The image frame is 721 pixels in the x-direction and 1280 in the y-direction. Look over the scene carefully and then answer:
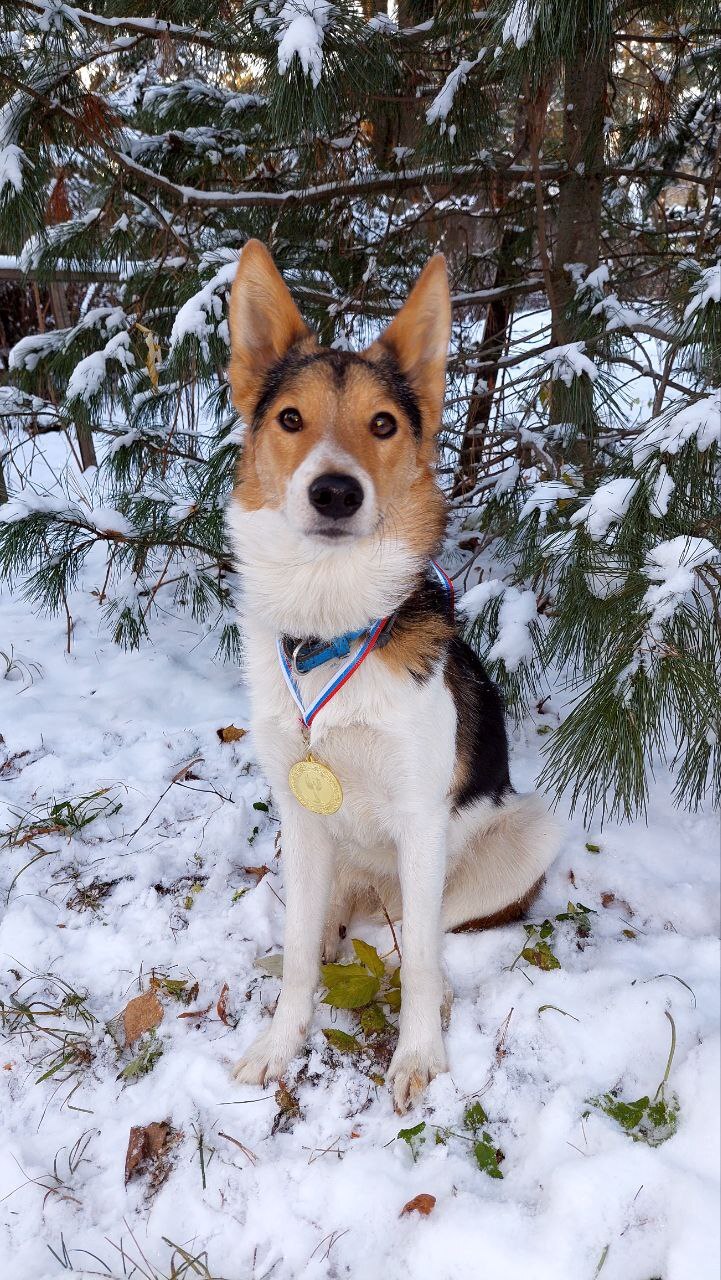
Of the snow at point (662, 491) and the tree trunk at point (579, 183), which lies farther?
the tree trunk at point (579, 183)

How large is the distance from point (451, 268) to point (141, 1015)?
4.34 meters

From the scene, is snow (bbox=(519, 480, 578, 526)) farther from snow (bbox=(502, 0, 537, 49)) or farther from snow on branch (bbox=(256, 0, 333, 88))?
snow on branch (bbox=(256, 0, 333, 88))

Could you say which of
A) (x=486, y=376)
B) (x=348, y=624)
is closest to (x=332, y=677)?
(x=348, y=624)

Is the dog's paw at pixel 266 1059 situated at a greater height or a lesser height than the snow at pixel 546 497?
lesser

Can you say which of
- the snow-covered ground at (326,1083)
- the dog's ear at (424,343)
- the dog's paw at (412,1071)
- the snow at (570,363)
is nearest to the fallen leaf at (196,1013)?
the snow-covered ground at (326,1083)

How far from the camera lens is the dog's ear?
2.10 metres

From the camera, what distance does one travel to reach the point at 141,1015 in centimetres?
213

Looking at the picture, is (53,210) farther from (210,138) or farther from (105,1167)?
(105,1167)

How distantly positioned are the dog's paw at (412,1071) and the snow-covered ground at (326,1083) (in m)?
0.04

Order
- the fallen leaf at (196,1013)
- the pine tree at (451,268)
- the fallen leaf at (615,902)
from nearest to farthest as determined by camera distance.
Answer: the pine tree at (451,268)
the fallen leaf at (196,1013)
the fallen leaf at (615,902)

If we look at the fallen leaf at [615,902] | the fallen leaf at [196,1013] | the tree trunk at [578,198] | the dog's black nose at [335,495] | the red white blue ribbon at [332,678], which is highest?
the tree trunk at [578,198]

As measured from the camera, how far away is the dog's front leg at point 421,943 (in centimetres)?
196

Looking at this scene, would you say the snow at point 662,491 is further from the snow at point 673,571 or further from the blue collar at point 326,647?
the blue collar at point 326,647

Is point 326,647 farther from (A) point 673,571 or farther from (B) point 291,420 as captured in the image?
(A) point 673,571
